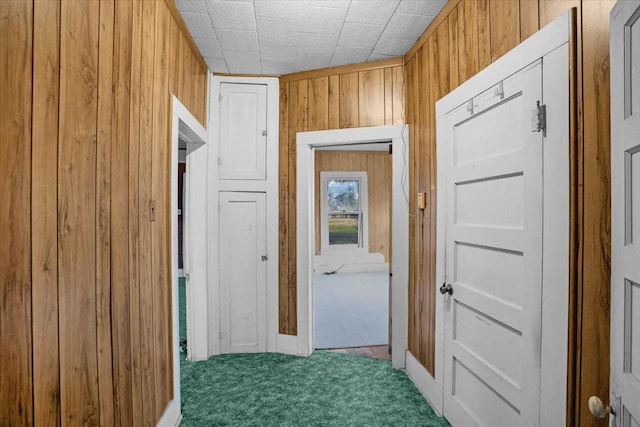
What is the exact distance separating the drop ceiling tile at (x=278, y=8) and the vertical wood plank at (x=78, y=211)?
113 centimetres

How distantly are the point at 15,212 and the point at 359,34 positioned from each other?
237cm

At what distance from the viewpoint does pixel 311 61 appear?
9.97ft

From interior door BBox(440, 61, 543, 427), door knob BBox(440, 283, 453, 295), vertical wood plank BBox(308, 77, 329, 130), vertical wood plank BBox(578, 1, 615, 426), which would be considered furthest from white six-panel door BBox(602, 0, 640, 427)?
vertical wood plank BBox(308, 77, 329, 130)

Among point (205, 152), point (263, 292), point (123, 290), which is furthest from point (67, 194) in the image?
point (263, 292)

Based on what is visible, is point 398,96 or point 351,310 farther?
point 351,310

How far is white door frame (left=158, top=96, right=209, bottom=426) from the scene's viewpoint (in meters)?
2.23

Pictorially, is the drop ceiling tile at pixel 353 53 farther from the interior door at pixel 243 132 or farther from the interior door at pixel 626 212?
the interior door at pixel 626 212

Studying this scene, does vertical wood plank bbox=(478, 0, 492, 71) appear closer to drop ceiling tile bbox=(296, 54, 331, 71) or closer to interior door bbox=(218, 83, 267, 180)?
drop ceiling tile bbox=(296, 54, 331, 71)

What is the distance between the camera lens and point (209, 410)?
235cm

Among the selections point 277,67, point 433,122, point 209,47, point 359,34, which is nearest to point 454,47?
point 433,122

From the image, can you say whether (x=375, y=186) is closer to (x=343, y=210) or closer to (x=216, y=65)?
(x=343, y=210)

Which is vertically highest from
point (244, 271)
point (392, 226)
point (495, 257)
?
Answer: point (392, 226)

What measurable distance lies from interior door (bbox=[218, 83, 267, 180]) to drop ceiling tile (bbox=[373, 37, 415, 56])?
115 centimetres

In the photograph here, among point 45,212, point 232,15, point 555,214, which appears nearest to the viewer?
point 45,212
